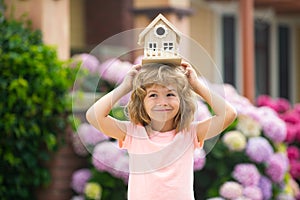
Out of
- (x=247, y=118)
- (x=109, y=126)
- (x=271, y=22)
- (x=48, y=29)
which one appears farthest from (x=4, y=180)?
(x=271, y=22)

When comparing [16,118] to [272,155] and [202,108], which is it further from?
[272,155]


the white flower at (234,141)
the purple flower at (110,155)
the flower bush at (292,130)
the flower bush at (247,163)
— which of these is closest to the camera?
the purple flower at (110,155)

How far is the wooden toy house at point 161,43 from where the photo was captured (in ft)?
11.0

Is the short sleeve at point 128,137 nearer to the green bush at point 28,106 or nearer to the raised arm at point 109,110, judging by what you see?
the raised arm at point 109,110

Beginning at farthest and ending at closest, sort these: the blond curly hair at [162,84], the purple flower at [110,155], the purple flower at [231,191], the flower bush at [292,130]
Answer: the flower bush at [292,130]
the purple flower at [231,191]
the purple flower at [110,155]
the blond curly hair at [162,84]

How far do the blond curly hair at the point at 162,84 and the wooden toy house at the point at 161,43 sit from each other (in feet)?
0.12

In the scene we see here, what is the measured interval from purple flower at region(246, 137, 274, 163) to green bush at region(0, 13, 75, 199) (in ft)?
4.86

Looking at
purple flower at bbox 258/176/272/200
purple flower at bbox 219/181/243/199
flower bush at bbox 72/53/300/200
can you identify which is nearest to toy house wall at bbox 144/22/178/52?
flower bush at bbox 72/53/300/200

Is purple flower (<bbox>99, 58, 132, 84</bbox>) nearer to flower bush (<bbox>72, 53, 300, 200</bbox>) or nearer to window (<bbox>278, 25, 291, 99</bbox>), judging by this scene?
flower bush (<bbox>72, 53, 300, 200</bbox>)

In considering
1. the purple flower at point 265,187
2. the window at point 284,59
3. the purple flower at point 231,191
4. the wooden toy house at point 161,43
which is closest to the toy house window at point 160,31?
the wooden toy house at point 161,43

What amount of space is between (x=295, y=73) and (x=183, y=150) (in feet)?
35.1

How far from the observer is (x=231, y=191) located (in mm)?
5914

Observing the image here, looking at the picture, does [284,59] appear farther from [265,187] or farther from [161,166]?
[161,166]

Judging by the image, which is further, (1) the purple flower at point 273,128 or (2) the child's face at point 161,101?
(1) the purple flower at point 273,128
